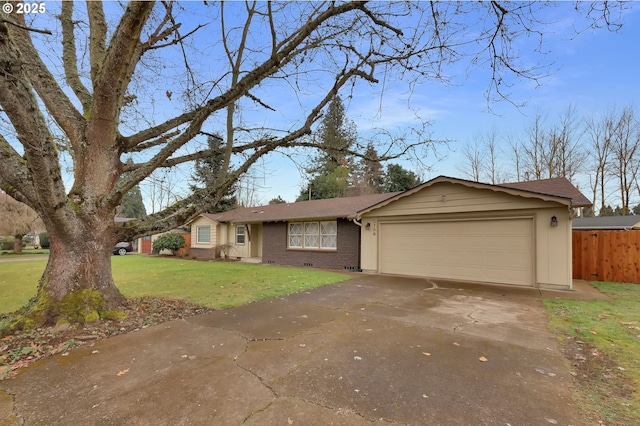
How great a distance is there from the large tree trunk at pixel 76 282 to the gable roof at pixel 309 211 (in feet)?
22.2

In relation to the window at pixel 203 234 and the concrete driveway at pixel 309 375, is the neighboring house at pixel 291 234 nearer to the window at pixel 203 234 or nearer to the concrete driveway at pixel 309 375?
A: the window at pixel 203 234

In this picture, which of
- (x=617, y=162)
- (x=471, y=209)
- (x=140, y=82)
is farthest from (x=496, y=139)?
(x=140, y=82)

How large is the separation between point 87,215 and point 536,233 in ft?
35.1

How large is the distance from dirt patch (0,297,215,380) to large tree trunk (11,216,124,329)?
0.69 feet

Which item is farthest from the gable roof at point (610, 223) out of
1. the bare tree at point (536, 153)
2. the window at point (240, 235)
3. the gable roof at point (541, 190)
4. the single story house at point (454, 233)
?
the window at point (240, 235)

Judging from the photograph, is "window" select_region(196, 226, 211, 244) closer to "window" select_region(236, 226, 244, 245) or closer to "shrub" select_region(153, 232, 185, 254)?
"shrub" select_region(153, 232, 185, 254)

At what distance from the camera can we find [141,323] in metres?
5.01

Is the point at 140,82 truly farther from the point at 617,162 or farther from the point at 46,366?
the point at 617,162

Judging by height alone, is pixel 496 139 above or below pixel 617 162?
above

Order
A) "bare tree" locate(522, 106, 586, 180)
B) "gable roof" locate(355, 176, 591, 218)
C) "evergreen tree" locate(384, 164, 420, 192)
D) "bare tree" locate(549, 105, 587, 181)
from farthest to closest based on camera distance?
→ "evergreen tree" locate(384, 164, 420, 192), "bare tree" locate(522, 106, 586, 180), "bare tree" locate(549, 105, 587, 181), "gable roof" locate(355, 176, 591, 218)

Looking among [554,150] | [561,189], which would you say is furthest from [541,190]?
[554,150]

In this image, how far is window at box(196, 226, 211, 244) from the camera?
62.9ft

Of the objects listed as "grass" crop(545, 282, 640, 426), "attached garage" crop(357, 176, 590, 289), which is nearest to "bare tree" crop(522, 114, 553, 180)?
"attached garage" crop(357, 176, 590, 289)

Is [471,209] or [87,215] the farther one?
[471,209]
